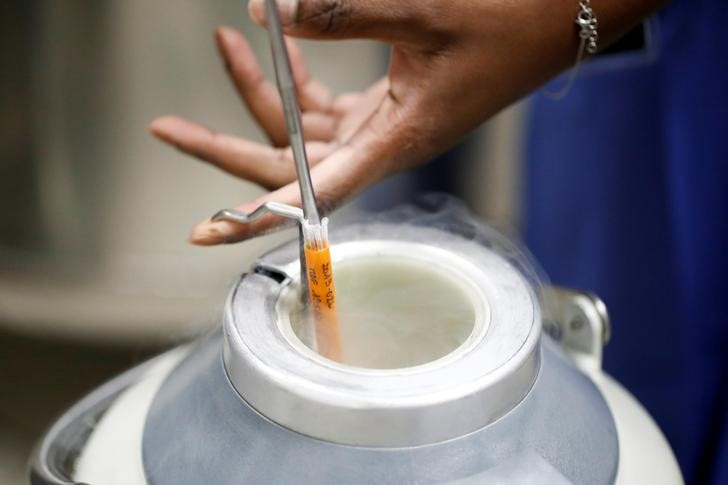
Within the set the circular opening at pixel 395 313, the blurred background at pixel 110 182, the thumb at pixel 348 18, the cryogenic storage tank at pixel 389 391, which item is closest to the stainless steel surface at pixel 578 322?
the cryogenic storage tank at pixel 389 391

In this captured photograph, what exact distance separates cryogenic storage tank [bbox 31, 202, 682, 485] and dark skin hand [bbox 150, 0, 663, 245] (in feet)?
0.15

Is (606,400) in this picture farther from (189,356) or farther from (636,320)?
(636,320)

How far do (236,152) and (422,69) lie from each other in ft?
0.58

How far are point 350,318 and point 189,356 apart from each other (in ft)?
0.41

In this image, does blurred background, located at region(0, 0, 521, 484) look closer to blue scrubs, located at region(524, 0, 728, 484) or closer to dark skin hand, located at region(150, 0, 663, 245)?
blue scrubs, located at region(524, 0, 728, 484)

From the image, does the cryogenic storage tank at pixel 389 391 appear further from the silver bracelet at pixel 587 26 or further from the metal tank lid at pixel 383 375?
the silver bracelet at pixel 587 26

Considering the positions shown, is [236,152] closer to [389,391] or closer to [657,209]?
[389,391]

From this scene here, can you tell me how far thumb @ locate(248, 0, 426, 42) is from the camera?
0.44 metres

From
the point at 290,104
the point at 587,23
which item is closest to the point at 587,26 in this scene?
the point at 587,23

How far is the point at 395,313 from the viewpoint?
1.57 feet

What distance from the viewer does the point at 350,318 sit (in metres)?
0.47

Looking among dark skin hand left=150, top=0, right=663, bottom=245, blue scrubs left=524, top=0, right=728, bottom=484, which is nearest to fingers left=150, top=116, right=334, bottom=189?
dark skin hand left=150, top=0, right=663, bottom=245

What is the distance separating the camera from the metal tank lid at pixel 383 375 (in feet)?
1.28

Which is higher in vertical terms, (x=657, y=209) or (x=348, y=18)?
(x=348, y=18)
